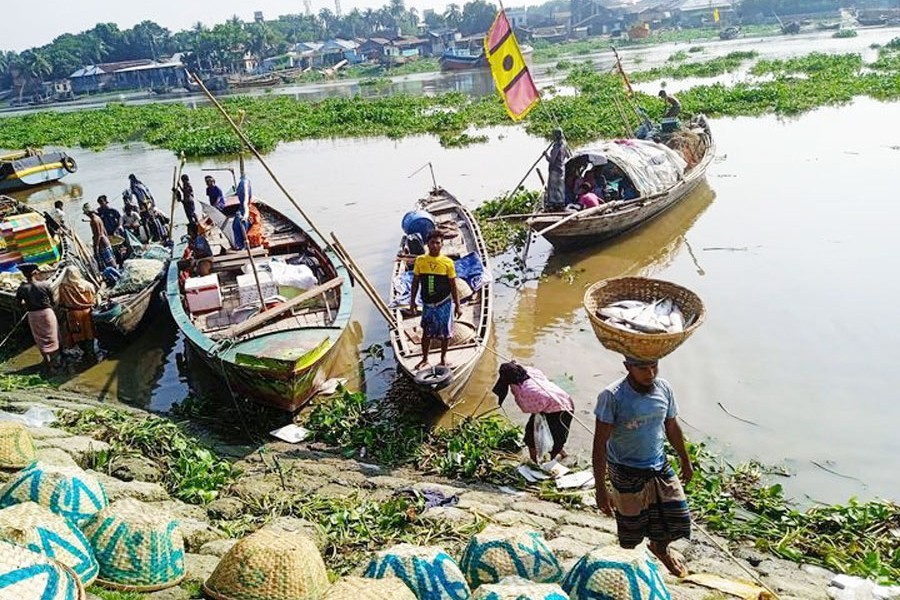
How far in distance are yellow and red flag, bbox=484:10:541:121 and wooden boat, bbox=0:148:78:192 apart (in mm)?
16528

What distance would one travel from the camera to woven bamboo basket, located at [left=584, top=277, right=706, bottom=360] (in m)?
3.06

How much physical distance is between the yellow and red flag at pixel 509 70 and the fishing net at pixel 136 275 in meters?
5.41

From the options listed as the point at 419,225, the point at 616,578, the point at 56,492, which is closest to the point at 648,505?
the point at 616,578

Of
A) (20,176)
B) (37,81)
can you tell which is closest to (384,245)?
(20,176)

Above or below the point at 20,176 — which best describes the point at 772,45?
above

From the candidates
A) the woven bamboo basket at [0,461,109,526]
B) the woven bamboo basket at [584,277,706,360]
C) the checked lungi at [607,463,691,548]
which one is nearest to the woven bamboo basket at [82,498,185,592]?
the woven bamboo basket at [0,461,109,526]

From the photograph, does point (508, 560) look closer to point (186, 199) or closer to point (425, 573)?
point (425, 573)

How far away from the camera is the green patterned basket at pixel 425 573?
9.56 ft

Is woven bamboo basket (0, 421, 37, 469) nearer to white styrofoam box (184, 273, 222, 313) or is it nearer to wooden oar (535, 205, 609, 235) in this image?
white styrofoam box (184, 273, 222, 313)

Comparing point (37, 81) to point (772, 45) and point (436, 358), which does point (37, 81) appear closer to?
point (772, 45)

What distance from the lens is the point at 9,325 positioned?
362 inches

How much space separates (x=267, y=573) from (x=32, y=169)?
20912 mm

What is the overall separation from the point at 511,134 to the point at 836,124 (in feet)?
31.1

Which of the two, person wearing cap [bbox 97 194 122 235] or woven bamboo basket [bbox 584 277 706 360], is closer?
woven bamboo basket [bbox 584 277 706 360]
